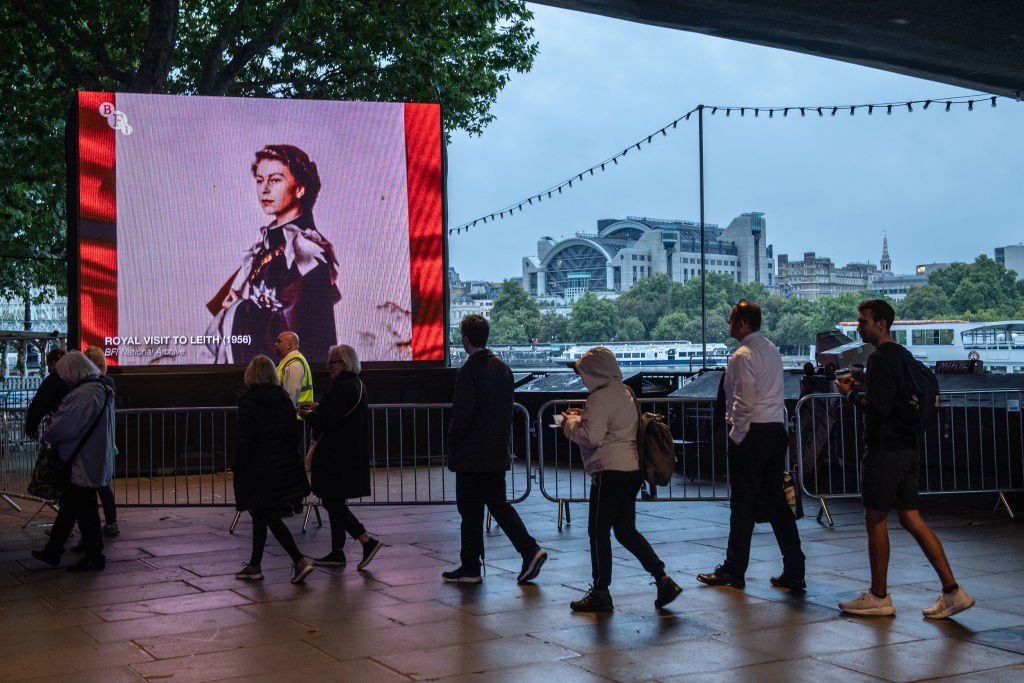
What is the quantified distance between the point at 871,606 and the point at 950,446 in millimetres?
5794

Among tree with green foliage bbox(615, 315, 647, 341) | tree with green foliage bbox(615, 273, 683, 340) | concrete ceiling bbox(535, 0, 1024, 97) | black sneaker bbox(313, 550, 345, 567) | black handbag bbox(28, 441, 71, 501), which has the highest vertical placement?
tree with green foliage bbox(615, 273, 683, 340)

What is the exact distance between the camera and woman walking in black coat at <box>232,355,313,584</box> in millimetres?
7996

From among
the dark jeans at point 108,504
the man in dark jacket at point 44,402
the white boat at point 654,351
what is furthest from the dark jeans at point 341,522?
the white boat at point 654,351

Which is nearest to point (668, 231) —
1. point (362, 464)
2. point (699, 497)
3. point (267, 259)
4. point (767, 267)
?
point (767, 267)

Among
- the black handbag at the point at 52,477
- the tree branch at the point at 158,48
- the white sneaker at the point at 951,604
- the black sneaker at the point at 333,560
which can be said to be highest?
the tree branch at the point at 158,48

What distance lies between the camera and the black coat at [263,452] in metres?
8.00

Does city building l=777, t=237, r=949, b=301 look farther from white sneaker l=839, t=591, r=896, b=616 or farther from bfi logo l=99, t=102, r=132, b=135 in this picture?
white sneaker l=839, t=591, r=896, b=616

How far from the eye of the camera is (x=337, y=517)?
8.73 metres

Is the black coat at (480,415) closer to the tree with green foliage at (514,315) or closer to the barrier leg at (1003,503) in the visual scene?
the barrier leg at (1003,503)

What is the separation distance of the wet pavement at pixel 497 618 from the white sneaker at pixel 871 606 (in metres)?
0.07

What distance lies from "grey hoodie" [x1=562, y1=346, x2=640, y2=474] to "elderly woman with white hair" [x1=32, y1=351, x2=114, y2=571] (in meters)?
4.04

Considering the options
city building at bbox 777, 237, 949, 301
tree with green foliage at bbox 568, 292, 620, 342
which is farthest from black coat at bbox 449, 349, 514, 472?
city building at bbox 777, 237, 949, 301

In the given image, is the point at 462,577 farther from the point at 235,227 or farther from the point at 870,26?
the point at 235,227

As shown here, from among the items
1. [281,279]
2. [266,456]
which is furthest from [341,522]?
[281,279]
